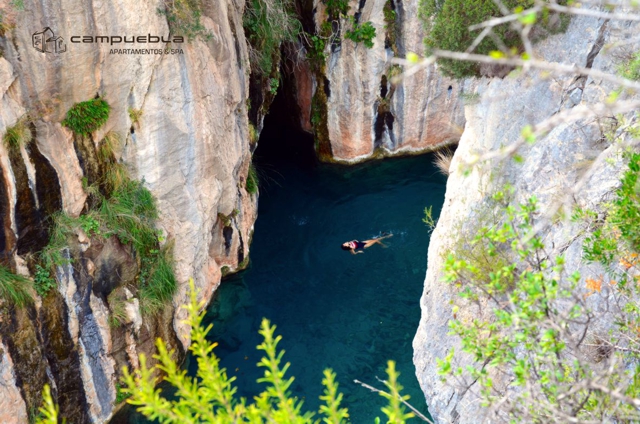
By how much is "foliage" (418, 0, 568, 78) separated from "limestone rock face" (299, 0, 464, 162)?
480 cm

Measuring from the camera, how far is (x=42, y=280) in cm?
884

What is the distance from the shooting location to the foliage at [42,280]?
880cm

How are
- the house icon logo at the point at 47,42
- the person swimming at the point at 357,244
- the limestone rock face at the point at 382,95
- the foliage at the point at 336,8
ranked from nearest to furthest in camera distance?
the house icon logo at the point at 47,42 < the person swimming at the point at 357,244 < the foliage at the point at 336,8 < the limestone rock face at the point at 382,95

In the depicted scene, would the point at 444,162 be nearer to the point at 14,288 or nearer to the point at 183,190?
the point at 183,190

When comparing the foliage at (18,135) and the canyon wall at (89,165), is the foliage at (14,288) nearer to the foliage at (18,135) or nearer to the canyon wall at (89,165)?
the canyon wall at (89,165)

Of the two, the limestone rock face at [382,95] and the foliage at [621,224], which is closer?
the foliage at [621,224]

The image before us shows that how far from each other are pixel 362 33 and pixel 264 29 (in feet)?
11.7

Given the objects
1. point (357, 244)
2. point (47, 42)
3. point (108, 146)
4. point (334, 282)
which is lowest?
point (334, 282)

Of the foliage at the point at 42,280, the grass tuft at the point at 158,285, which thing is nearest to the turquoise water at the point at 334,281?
the grass tuft at the point at 158,285

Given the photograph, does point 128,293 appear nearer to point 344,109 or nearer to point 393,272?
point 393,272

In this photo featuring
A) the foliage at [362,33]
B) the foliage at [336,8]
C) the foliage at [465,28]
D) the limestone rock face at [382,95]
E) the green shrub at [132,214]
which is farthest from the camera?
the limestone rock face at [382,95]

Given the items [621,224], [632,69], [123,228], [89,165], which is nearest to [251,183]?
[123,228]

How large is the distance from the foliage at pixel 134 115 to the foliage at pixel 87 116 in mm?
369

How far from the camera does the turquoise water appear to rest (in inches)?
443
